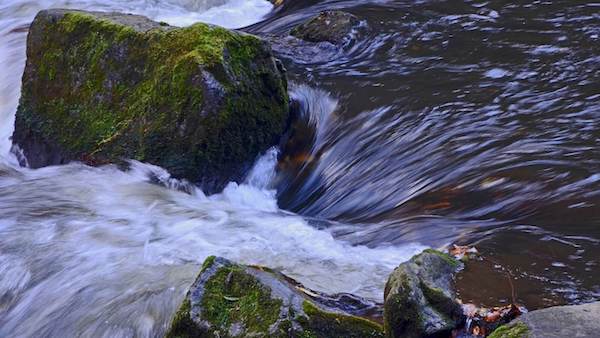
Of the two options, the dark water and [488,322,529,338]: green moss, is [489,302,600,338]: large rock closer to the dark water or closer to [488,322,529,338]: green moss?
[488,322,529,338]: green moss

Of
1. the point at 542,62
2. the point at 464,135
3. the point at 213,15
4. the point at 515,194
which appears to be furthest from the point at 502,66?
the point at 213,15

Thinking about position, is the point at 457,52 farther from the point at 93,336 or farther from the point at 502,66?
the point at 93,336

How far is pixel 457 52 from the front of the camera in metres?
7.59

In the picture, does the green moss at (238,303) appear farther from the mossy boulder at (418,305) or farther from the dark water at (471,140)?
the dark water at (471,140)

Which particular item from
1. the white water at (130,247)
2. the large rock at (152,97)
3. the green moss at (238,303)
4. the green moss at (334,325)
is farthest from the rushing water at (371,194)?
the green moss at (238,303)

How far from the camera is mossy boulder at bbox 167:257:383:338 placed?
11.2 feet

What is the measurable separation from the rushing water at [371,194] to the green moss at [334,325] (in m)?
0.54

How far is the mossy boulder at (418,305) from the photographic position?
3346 millimetres

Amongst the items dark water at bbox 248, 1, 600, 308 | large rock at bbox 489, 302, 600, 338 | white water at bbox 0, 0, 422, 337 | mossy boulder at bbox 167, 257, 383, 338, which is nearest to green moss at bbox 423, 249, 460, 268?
dark water at bbox 248, 1, 600, 308

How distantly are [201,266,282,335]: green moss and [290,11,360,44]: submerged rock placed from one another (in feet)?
16.7

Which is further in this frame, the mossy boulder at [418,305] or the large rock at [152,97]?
the large rock at [152,97]

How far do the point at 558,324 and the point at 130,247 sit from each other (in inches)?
121

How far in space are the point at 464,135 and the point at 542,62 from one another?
1.52 m

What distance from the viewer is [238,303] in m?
3.59
